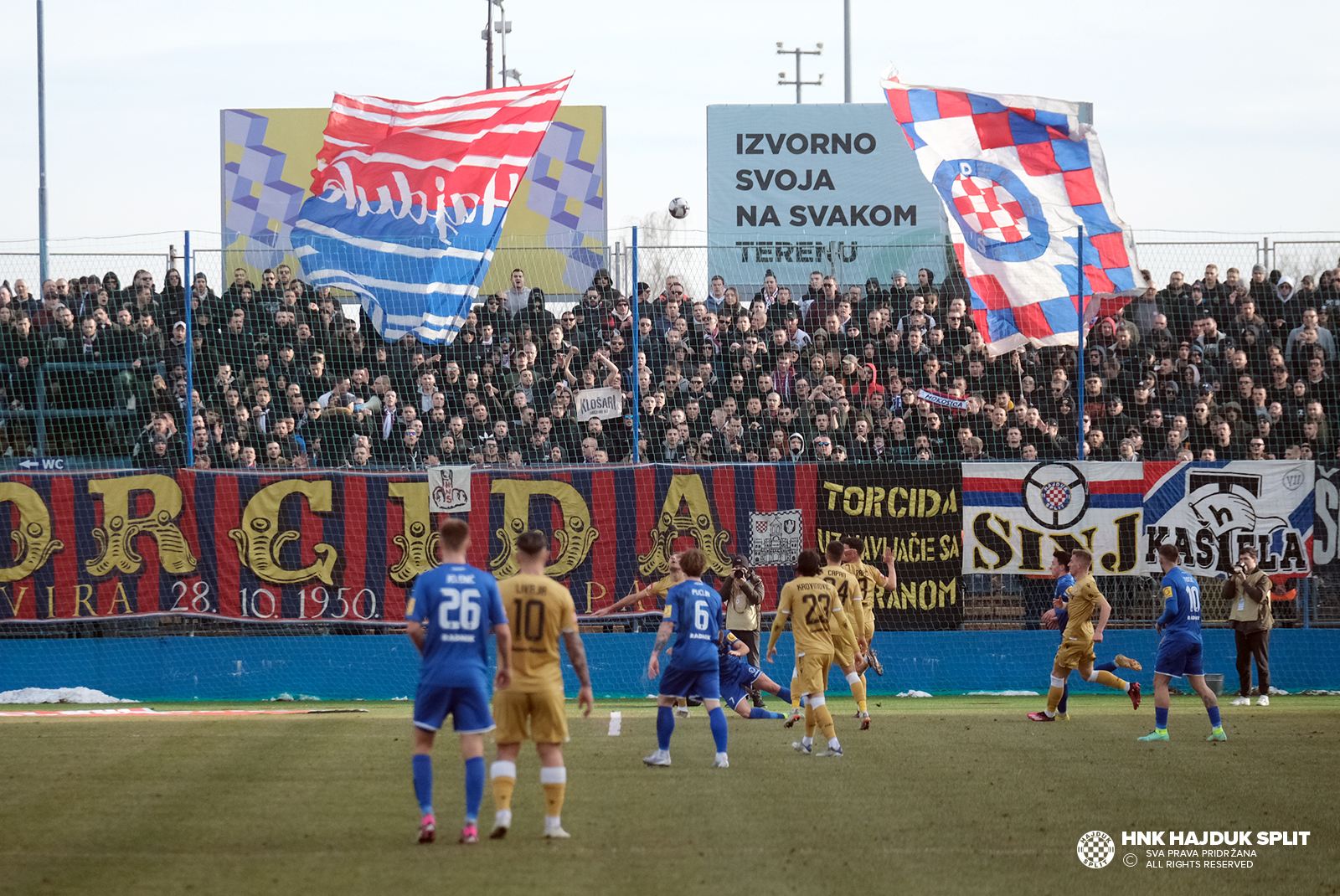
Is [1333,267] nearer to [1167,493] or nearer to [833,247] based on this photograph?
[1167,493]

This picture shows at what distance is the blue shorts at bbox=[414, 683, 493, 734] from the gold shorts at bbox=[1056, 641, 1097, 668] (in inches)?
345

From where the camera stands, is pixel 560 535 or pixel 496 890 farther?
pixel 560 535

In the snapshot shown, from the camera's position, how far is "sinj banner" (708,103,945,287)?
2867 centimetres

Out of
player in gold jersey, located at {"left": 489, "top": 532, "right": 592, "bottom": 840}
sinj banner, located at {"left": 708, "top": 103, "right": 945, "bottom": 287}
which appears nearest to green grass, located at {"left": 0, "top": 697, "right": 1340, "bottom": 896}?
player in gold jersey, located at {"left": 489, "top": 532, "right": 592, "bottom": 840}

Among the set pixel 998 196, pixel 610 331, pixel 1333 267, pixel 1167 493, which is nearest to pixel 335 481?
pixel 610 331

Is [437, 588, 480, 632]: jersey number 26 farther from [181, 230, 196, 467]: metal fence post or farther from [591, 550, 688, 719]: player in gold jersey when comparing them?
[181, 230, 196, 467]: metal fence post

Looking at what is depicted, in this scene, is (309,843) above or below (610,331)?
below

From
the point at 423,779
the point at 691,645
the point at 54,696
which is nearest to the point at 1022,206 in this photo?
the point at 691,645

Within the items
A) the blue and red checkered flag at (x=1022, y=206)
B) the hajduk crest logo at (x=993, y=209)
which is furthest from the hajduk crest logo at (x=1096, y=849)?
the hajduk crest logo at (x=993, y=209)

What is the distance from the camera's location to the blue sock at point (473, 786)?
28.7ft

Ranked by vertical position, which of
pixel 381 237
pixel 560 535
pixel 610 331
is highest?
pixel 381 237

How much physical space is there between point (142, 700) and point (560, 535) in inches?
239

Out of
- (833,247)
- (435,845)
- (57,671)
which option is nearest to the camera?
(435,845)

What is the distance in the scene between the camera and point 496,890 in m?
7.62
